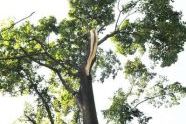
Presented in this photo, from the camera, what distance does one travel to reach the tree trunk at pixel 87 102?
495 inches

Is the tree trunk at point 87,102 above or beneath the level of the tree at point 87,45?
beneath

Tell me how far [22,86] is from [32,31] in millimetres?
2774

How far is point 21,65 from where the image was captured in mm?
17750

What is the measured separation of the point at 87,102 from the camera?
1324 centimetres

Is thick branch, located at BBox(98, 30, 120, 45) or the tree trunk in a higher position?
thick branch, located at BBox(98, 30, 120, 45)

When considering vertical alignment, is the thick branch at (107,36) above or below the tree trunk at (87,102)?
above

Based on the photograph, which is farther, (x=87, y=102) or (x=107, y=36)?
(x=107, y=36)

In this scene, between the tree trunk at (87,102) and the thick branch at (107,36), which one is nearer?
the tree trunk at (87,102)

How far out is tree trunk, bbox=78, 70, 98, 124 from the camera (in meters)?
12.6

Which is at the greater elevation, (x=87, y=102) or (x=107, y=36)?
(x=107, y=36)

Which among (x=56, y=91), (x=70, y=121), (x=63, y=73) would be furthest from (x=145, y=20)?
(x=70, y=121)

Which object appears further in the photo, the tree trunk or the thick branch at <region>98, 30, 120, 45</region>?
the thick branch at <region>98, 30, 120, 45</region>

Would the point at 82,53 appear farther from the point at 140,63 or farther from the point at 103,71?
the point at 140,63

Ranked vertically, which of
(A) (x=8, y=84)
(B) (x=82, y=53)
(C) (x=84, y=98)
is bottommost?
A: (C) (x=84, y=98)
